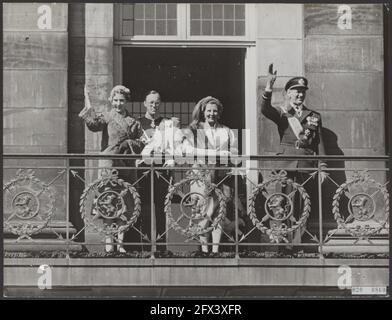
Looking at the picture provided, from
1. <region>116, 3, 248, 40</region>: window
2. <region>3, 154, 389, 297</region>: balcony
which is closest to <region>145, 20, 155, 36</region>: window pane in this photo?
<region>116, 3, 248, 40</region>: window

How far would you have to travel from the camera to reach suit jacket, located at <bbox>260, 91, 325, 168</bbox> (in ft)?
69.5

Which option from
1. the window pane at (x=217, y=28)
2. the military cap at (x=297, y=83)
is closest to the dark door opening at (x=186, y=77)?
the window pane at (x=217, y=28)

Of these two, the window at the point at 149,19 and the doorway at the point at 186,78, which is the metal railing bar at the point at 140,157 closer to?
the doorway at the point at 186,78

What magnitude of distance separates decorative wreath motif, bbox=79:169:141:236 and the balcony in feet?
0.04

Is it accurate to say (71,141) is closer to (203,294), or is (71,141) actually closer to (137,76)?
(137,76)

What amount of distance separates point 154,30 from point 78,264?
3.20 m

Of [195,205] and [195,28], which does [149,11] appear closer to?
[195,28]

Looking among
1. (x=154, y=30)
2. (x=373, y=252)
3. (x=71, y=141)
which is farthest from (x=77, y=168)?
(x=373, y=252)

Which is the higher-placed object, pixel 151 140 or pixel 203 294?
pixel 151 140

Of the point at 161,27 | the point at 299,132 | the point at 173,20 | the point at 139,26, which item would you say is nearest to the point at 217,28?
the point at 173,20

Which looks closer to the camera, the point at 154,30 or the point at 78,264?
the point at 78,264

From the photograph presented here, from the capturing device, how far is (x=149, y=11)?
850 inches
